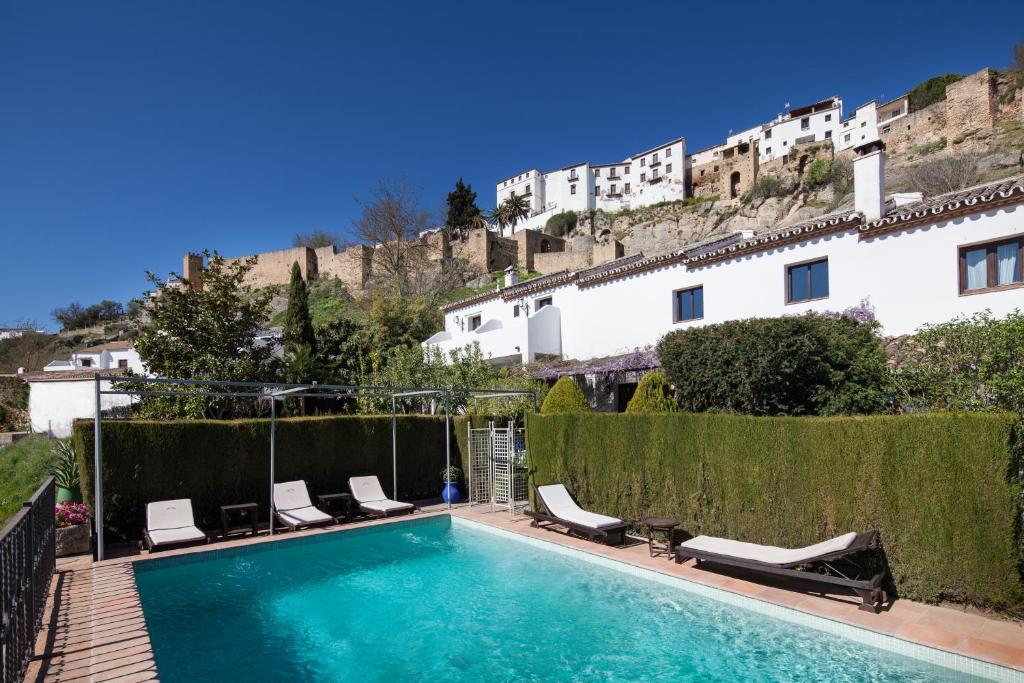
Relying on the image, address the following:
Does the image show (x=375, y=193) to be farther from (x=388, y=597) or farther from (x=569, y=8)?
(x=388, y=597)

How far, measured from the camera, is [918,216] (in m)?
13.3

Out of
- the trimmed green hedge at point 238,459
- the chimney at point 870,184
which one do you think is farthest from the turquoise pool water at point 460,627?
the chimney at point 870,184

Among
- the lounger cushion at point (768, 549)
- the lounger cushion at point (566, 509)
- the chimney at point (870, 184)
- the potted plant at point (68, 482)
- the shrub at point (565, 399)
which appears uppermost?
the chimney at point (870, 184)

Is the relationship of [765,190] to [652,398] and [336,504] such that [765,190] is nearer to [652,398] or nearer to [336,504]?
[652,398]

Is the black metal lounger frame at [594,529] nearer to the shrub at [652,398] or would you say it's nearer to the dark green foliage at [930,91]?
the shrub at [652,398]

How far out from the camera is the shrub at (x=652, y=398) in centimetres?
1302

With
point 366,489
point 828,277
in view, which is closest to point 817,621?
point 366,489

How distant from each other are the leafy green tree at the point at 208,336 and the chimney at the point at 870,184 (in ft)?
61.7

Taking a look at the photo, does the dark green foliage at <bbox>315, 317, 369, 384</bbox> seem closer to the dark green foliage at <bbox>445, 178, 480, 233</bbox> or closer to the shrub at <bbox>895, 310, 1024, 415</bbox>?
the shrub at <bbox>895, 310, 1024, 415</bbox>

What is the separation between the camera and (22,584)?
4949 millimetres

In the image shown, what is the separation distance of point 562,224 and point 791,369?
180ft

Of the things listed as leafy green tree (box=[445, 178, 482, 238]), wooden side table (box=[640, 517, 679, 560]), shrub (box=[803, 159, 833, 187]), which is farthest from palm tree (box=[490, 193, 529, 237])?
wooden side table (box=[640, 517, 679, 560])

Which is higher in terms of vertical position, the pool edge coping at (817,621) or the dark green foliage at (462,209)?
the dark green foliage at (462,209)

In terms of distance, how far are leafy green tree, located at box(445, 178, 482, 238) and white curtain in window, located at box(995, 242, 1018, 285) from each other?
51.2 meters
